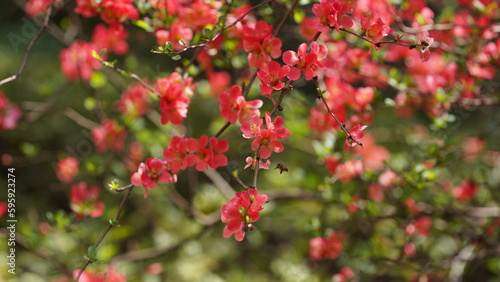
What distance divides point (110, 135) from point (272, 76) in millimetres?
1120

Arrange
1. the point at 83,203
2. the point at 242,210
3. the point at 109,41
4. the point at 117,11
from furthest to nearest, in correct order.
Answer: the point at 109,41, the point at 83,203, the point at 117,11, the point at 242,210

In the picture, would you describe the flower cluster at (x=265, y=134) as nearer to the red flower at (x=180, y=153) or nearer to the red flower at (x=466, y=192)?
the red flower at (x=180, y=153)

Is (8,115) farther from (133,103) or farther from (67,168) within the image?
(133,103)

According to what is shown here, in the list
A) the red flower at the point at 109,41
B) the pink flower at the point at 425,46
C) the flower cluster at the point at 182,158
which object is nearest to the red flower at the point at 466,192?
the pink flower at the point at 425,46

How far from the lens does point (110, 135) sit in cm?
178

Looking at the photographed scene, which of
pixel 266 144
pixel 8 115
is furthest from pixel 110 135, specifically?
pixel 266 144

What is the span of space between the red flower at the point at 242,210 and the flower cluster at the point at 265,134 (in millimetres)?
68

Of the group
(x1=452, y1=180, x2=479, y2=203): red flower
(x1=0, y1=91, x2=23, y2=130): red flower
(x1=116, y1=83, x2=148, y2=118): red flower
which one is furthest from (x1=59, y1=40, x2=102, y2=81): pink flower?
(x1=452, y1=180, x2=479, y2=203): red flower

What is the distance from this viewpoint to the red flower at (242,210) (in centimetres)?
78

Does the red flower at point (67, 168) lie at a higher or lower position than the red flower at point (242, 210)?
lower

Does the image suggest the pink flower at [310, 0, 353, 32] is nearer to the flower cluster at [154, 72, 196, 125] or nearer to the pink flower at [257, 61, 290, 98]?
the pink flower at [257, 61, 290, 98]

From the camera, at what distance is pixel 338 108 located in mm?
1441

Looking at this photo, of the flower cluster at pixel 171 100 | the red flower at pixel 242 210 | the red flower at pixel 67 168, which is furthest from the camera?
the red flower at pixel 67 168

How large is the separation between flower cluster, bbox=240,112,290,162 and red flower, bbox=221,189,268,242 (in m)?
0.07
